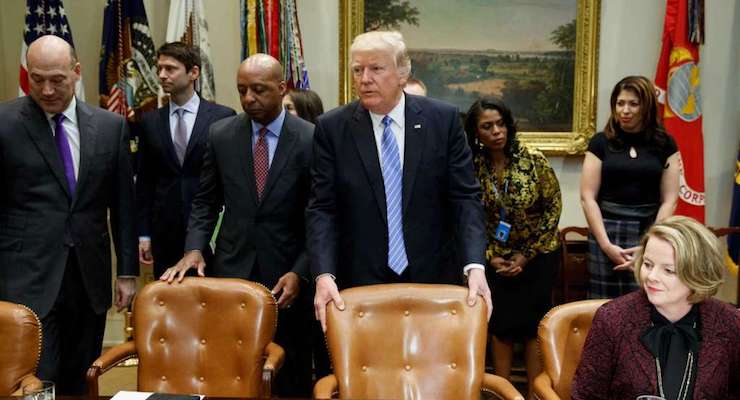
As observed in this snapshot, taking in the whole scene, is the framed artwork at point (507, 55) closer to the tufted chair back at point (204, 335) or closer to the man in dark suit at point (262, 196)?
the man in dark suit at point (262, 196)

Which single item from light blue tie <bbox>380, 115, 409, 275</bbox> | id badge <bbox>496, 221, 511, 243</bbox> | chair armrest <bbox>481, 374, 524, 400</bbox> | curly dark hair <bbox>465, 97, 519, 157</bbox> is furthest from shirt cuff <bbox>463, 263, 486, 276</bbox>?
curly dark hair <bbox>465, 97, 519, 157</bbox>

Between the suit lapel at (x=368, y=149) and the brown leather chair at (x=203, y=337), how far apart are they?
53cm

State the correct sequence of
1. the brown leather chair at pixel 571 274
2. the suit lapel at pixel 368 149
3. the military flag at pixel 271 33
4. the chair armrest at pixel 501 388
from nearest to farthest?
the chair armrest at pixel 501 388
the suit lapel at pixel 368 149
the brown leather chair at pixel 571 274
the military flag at pixel 271 33

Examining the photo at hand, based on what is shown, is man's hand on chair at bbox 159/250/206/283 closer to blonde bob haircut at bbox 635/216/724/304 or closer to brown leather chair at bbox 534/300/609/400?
brown leather chair at bbox 534/300/609/400

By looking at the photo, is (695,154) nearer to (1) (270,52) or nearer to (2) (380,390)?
(1) (270,52)

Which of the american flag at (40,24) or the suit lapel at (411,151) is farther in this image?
the american flag at (40,24)

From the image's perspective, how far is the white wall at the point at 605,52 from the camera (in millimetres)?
4930

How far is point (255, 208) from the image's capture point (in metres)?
3.02

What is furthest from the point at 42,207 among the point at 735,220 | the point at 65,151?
the point at 735,220

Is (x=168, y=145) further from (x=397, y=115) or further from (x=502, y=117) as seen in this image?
(x=502, y=117)

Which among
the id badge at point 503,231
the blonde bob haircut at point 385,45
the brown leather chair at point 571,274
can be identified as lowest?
the brown leather chair at point 571,274

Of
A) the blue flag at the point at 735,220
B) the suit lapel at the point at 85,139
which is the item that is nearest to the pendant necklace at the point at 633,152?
the blue flag at the point at 735,220

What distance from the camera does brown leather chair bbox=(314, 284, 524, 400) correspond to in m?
2.32

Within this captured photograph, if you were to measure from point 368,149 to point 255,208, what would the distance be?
63cm
